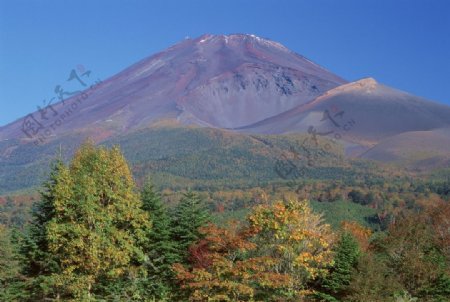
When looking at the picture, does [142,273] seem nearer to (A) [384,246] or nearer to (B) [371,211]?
(A) [384,246]

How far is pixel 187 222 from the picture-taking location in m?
28.0

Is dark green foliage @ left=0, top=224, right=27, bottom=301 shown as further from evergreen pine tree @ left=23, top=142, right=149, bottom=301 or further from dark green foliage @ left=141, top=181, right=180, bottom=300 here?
dark green foliage @ left=141, top=181, right=180, bottom=300

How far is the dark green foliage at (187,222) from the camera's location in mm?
27594

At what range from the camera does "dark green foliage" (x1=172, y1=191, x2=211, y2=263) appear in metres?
27.6

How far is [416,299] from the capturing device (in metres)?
23.9

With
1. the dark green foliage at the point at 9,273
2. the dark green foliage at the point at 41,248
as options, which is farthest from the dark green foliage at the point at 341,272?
the dark green foliage at the point at 9,273

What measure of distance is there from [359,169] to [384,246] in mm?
162332

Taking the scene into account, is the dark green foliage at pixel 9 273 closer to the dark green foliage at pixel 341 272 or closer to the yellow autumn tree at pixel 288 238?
the yellow autumn tree at pixel 288 238

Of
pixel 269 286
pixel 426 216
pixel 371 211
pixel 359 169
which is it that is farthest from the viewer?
pixel 359 169

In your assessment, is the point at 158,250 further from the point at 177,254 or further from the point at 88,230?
the point at 88,230

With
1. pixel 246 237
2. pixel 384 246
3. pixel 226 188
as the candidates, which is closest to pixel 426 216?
pixel 384 246

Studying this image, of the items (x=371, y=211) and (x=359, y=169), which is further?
(x=359, y=169)

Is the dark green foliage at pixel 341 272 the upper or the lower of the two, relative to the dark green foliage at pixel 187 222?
lower

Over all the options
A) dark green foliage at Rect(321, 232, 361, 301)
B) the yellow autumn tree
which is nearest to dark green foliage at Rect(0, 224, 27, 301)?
the yellow autumn tree
